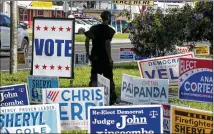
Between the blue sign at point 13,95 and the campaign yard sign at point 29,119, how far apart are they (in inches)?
46.9

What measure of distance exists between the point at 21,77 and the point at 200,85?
25.0 feet

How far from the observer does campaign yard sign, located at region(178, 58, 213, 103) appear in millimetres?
7555

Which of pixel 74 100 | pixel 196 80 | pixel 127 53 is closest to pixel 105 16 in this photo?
pixel 196 80

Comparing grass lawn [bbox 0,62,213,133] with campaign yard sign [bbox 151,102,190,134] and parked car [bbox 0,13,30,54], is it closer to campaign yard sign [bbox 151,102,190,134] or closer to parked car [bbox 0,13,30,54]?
campaign yard sign [bbox 151,102,190,134]

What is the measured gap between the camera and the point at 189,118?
6359 millimetres

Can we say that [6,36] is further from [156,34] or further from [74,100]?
[74,100]

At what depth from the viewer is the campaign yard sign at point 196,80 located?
7.56m

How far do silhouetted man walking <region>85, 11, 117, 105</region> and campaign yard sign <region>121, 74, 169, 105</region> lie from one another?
1.68 metres

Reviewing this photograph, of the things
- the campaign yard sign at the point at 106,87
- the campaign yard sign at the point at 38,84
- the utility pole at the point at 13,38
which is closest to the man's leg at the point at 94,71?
the campaign yard sign at the point at 106,87

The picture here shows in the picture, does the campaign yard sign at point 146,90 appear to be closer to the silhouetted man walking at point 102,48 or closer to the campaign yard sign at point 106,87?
the campaign yard sign at point 106,87

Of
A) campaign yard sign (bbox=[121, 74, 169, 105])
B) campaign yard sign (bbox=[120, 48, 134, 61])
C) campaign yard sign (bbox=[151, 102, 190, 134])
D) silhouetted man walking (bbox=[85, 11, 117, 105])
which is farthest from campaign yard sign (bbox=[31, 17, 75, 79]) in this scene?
campaign yard sign (bbox=[120, 48, 134, 61])

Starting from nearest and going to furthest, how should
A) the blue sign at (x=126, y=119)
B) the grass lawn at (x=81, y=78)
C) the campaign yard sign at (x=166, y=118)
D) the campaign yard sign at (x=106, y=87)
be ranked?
the blue sign at (x=126, y=119) → the campaign yard sign at (x=166, y=118) → the campaign yard sign at (x=106, y=87) → the grass lawn at (x=81, y=78)

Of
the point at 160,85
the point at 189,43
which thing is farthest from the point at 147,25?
the point at 160,85

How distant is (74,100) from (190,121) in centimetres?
165
